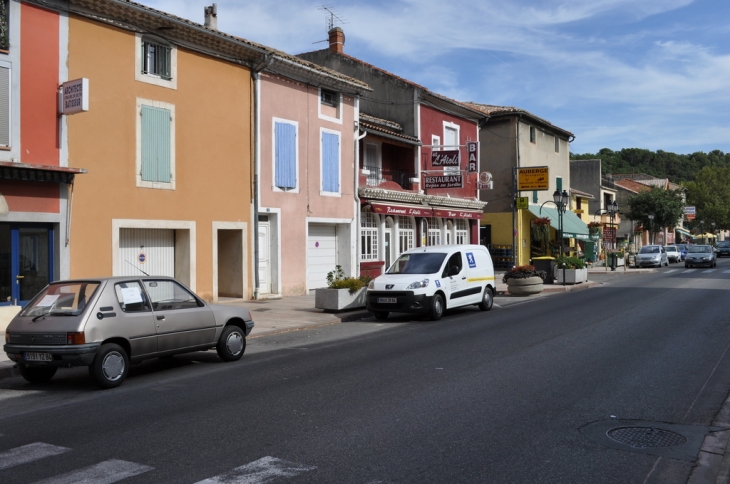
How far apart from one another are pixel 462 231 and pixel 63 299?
25.4 m

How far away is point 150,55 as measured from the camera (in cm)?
1677

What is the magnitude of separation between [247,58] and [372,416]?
15.1m

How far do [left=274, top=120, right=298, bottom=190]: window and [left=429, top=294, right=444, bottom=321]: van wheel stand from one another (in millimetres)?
7076

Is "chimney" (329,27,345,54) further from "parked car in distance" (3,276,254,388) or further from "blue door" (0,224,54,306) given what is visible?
"parked car in distance" (3,276,254,388)

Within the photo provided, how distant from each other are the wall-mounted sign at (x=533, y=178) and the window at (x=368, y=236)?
11632 mm

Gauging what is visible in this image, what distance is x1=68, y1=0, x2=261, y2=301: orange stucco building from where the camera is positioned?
49.7ft

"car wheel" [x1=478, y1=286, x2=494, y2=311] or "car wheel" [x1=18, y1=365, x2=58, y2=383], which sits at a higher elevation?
"car wheel" [x1=478, y1=286, x2=494, y2=311]

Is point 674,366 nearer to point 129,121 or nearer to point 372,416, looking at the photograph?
point 372,416

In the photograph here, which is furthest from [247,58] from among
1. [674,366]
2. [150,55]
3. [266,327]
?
[674,366]

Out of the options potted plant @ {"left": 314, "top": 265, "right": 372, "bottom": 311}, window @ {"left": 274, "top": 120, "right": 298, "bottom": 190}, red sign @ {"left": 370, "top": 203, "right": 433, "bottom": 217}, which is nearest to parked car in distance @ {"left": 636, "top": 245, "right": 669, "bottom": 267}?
red sign @ {"left": 370, "top": 203, "right": 433, "bottom": 217}

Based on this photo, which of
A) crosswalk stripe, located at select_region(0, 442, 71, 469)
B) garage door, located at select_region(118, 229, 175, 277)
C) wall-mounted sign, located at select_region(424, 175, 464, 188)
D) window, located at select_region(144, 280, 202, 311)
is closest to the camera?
crosswalk stripe, located at select_region(0, 442, 71, 469)

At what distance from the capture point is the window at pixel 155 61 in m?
16.3

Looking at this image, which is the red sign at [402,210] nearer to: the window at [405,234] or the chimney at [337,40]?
the window at [405,234]

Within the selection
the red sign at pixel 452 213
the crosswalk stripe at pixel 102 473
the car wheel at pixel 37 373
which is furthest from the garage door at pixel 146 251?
the red sign at pixel 452 213
